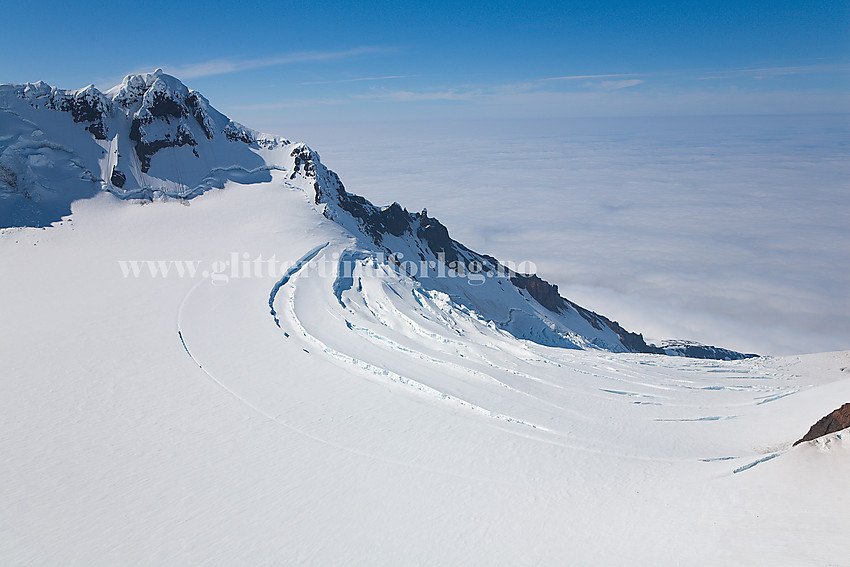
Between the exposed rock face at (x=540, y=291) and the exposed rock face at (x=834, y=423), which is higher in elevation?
the exposed rock face at (x=834, y=423)

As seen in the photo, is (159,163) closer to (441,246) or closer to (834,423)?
(441,246)

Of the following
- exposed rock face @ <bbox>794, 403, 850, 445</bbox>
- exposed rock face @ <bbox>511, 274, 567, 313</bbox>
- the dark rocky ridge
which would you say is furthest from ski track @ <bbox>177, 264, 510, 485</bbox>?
exposed rock face @ <bbox>511, 274, 567, 313</bbox>

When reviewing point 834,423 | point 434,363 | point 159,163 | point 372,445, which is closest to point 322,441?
point 372,445

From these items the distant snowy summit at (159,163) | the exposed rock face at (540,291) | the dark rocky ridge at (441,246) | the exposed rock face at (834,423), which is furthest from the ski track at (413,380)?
the exposed rock face at (540,291)

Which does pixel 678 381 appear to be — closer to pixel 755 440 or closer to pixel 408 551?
pixel 755 440

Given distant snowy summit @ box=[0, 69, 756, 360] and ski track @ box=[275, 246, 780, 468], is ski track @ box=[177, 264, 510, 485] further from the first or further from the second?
distant snowy summit @ box=[0, 69, 756, 360]

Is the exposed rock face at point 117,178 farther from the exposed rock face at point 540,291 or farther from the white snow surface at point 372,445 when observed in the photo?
the exposed rock face at point 540,291

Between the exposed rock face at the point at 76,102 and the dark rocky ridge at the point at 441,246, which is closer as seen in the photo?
the exposed rock face at the point at 76,102
